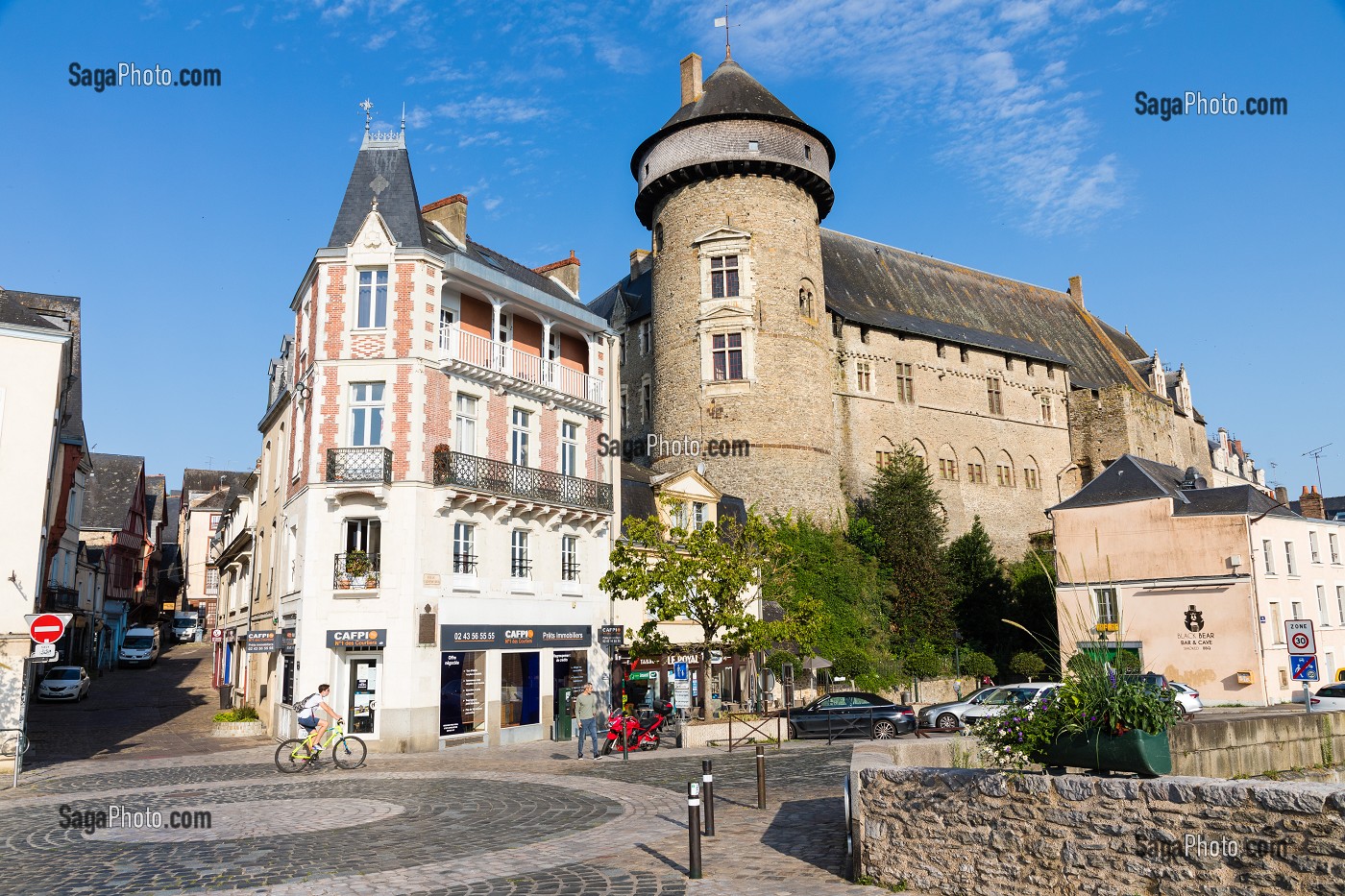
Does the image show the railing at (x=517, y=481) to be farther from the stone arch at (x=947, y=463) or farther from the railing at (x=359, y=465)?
the stone arch at (x=947, y=463)

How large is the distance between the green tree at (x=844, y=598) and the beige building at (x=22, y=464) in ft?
72.3

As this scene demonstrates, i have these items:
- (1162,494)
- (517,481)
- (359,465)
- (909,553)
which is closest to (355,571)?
(359,465)

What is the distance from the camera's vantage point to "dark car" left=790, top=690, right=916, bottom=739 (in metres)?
23.6

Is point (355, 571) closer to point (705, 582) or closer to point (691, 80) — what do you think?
point (705, 582)

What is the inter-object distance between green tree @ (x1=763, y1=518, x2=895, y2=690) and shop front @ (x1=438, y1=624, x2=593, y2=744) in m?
10.4

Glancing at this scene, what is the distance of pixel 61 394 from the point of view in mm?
20750

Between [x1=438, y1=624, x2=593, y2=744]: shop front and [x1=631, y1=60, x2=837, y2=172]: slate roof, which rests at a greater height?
[x1=631, y1=60, x2=837, y2=172]: slate roof

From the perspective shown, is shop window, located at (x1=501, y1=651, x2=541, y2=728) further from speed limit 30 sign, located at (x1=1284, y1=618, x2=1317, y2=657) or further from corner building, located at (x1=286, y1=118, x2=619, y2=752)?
speed limit 30 sign, located at (x1=1284, y1=618, x2=1317, y2=657)

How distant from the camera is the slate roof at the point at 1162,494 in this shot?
33969 millimetres

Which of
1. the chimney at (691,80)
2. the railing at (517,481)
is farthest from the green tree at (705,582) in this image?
the chimney at (691,80)

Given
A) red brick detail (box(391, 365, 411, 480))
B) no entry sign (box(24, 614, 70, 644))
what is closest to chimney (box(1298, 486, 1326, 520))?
red brick detail (box(391, 365, 411, 480))

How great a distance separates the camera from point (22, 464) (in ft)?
62.6

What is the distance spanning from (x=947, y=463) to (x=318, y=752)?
38.2m

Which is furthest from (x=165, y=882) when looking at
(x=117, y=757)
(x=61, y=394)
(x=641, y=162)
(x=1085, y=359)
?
(x=1085, y=359)
